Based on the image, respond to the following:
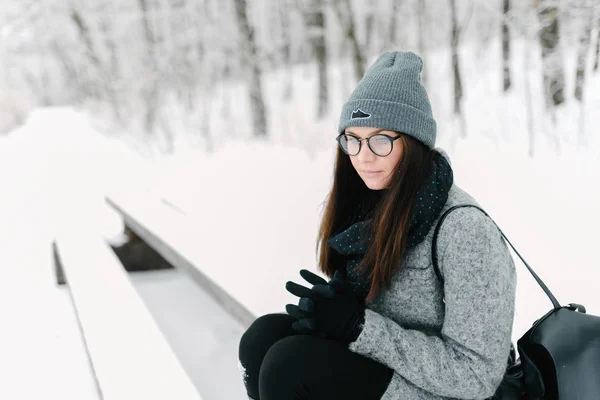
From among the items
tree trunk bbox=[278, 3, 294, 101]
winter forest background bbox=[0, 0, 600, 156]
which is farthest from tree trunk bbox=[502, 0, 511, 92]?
tree trunk bbox=[278, 3, 294, 101]

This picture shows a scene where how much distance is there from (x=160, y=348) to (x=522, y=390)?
109 cm

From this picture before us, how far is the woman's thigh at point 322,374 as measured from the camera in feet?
4.13

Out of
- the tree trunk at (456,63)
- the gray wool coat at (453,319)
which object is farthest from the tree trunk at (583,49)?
the gray wool coat at (453,319)

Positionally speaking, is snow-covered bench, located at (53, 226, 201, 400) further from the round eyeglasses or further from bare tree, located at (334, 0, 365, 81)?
bare tree, located at (334, 0, 365, 81)

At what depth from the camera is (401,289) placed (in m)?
1.29

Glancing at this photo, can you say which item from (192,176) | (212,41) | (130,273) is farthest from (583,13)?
(212,41)

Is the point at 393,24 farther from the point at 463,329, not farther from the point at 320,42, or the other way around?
the point at 463,329

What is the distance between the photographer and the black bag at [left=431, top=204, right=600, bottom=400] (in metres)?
1.02

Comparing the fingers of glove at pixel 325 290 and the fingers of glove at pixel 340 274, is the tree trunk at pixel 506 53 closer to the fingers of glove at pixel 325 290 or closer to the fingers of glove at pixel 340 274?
the fingers of glove at pixel 340 274

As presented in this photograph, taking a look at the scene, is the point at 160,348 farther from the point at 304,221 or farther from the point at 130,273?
the point at 130,273

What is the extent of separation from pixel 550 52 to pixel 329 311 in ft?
9.45

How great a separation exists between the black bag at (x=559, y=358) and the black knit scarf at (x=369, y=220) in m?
0.04

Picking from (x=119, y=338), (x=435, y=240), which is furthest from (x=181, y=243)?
(x=435, y=240)

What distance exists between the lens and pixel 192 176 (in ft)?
19.6
